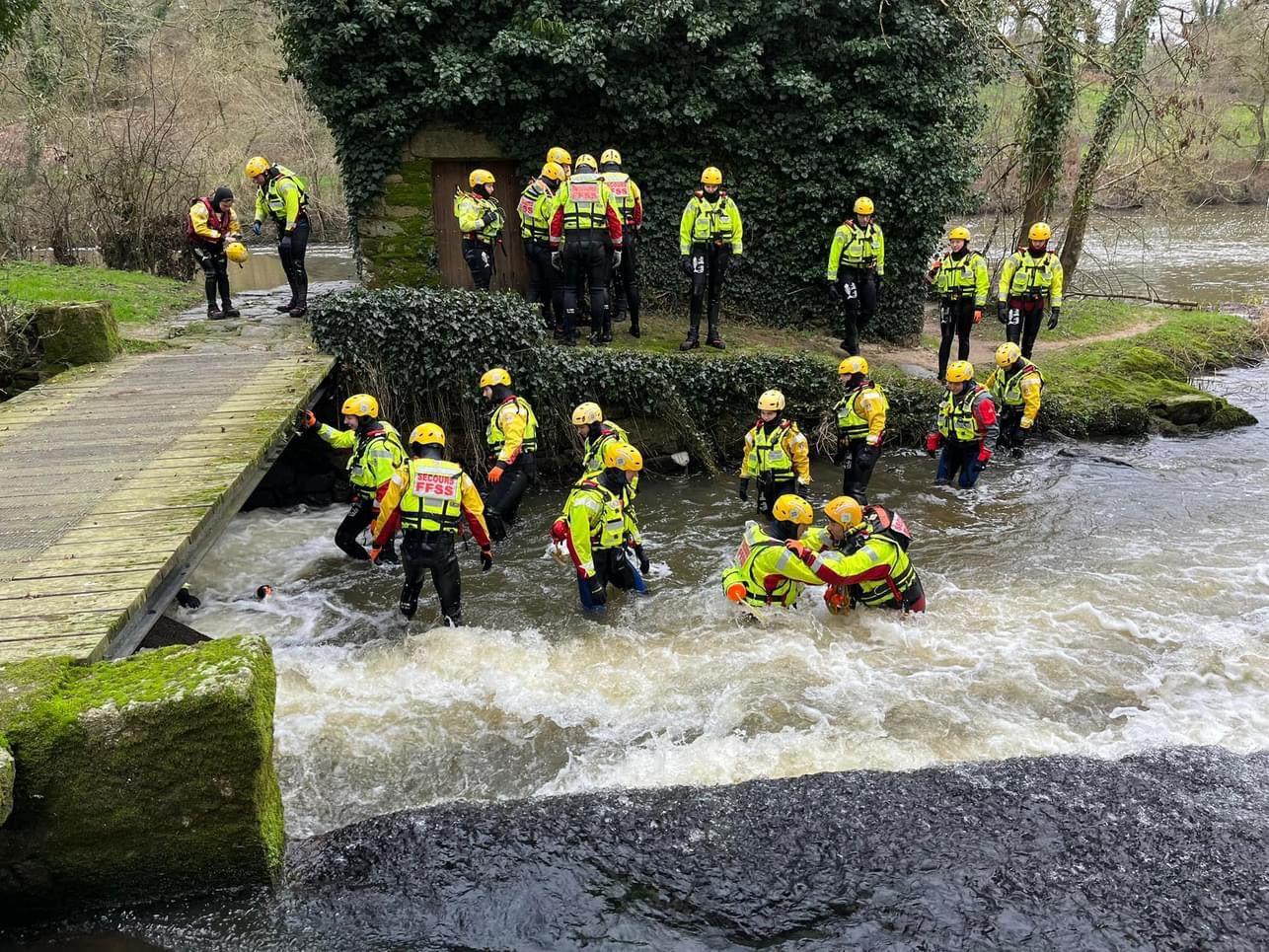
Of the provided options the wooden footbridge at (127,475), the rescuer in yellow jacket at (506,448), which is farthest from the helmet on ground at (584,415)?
the wooden footbridge at (127,475)

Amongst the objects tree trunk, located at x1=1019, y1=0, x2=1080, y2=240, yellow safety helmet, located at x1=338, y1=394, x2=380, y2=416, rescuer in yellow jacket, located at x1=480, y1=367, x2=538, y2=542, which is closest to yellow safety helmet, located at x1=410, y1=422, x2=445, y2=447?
yellow safety helmet, located at x1=338, y1=394, x2=380, y2=416

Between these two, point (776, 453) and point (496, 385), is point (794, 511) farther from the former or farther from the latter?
point (496, 385)

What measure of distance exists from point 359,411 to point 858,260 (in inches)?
274

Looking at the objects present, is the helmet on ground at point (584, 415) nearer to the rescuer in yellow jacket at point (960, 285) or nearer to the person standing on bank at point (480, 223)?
the person standing on bank at point (480, 223)

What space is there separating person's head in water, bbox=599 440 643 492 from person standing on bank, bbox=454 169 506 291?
4634 mm

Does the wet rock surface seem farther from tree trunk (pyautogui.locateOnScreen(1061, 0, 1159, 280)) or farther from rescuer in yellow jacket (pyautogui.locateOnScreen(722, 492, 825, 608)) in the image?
tree trunk (pyautogui.locateOnScreen(1061, 0, 1159, 280))

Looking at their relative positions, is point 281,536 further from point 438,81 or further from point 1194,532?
point 1194,532

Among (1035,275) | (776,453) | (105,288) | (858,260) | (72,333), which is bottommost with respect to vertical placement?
(776,453)

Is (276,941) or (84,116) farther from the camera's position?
(84,116)

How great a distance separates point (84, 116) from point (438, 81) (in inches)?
426

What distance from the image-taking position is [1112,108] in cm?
1584

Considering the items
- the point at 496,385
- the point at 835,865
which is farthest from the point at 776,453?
the point at 835,865

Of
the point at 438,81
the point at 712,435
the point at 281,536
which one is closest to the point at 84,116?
the point at 438,81

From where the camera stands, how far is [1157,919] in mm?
4934
